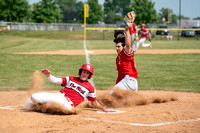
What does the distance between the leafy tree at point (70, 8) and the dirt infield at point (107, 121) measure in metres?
128

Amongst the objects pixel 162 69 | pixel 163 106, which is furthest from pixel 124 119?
pixel 162 69

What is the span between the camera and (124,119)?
4.94m

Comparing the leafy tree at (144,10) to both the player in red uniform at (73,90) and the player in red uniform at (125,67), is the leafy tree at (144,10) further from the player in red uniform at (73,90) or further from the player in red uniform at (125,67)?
the player in red uniform at (73,90)

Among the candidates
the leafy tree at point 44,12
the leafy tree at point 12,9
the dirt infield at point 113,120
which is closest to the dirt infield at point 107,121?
the dirt infield at point 113,120

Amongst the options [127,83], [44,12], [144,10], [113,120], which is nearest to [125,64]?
[127,83]

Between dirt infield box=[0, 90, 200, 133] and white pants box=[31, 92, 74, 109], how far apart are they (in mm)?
249

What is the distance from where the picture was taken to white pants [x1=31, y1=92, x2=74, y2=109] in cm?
532

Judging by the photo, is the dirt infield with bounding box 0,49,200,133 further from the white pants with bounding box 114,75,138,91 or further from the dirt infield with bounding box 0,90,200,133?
the white pants with bounding box 114,75,138,91

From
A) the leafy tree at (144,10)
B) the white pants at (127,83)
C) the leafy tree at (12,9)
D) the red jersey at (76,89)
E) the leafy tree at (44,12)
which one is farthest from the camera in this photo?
the leafy tree at (44,12)

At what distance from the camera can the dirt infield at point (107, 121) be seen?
168 inches

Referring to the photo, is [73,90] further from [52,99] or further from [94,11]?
[94,11]

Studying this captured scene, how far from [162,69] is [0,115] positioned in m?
8.72

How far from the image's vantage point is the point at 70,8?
15200cm

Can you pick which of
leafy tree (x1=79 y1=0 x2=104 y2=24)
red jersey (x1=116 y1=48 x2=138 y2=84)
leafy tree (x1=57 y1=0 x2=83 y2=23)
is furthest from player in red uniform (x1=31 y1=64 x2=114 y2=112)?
leafy tree (x1=57 y1=0 x2=83 y2=23)
